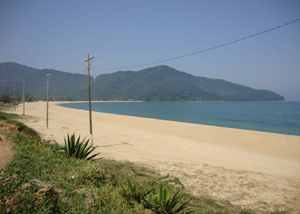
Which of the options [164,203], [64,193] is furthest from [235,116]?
[64,193]

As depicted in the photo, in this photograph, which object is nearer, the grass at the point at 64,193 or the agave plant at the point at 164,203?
the grass at the point at 64,193

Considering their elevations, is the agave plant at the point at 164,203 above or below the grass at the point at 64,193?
below

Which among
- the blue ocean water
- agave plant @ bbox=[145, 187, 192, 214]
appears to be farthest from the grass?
the blue ocean water

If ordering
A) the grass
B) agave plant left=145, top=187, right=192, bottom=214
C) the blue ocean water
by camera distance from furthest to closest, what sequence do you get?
the blue ocean water
agave plant left=145, top=187, right=192, bottom=214
the grass

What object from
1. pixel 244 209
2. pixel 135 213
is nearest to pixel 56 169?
pixel 135 213

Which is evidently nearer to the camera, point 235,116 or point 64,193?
point 64,193

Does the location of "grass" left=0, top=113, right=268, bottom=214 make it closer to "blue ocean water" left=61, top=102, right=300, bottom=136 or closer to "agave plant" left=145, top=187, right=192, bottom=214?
"agave plant" left=145, top=187, right=192, bottom=214

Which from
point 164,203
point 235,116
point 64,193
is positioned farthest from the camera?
point 235,116

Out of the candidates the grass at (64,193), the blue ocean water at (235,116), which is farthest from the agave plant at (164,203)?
the blue ocean water at (235,116)

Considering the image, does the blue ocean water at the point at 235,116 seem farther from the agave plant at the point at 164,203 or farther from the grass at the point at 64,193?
the grass at the point at 64,193

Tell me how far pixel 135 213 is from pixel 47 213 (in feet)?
4.90

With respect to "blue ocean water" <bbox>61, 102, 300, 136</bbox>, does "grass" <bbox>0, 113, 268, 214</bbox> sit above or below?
above

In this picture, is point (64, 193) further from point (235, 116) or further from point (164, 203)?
point (235, 116)

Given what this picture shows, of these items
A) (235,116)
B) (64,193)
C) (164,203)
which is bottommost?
(235,116)
